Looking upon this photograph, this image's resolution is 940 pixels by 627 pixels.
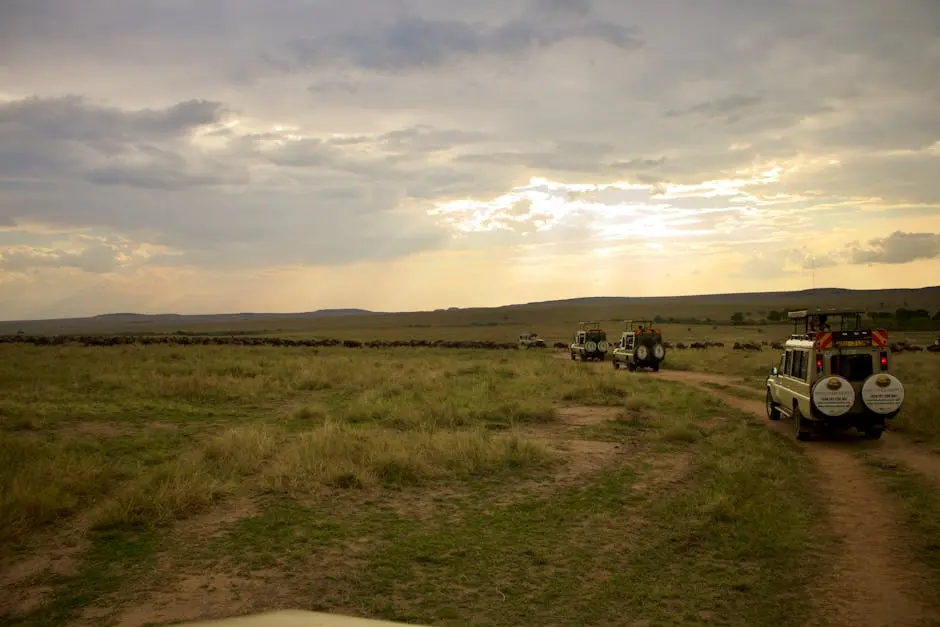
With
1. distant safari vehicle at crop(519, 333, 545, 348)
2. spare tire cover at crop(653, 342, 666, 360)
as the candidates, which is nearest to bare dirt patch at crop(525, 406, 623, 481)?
spare tire cover at crop(653, 342, 666, 360)

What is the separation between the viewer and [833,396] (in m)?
13.1

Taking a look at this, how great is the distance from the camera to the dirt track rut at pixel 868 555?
18.7 ft

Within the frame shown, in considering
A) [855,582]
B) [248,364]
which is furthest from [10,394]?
[855,582]

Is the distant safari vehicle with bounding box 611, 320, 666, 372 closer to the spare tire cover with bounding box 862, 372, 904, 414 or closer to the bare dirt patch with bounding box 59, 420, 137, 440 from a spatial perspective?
the spare tire cover with bounding box 862, 372, 904, 414

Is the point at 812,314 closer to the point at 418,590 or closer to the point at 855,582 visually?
the point at 855,582

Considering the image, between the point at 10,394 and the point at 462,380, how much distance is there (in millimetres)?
14520

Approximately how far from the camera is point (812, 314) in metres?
14.4

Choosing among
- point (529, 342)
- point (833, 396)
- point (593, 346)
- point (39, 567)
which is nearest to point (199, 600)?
point (39, 567)

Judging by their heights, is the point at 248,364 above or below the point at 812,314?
below

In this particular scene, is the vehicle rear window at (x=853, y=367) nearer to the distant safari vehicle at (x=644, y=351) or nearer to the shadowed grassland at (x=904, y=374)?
the shadowed grassland at (x=904, y=374)

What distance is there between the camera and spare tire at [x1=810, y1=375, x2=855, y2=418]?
13008 mm

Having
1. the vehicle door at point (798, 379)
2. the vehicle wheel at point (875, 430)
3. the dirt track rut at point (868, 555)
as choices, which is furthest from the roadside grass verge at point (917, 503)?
the vehicle door at point (798, 379)

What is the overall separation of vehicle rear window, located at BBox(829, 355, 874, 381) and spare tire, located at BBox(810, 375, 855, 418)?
0.96ft

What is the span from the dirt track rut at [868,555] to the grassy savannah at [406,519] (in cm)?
29
